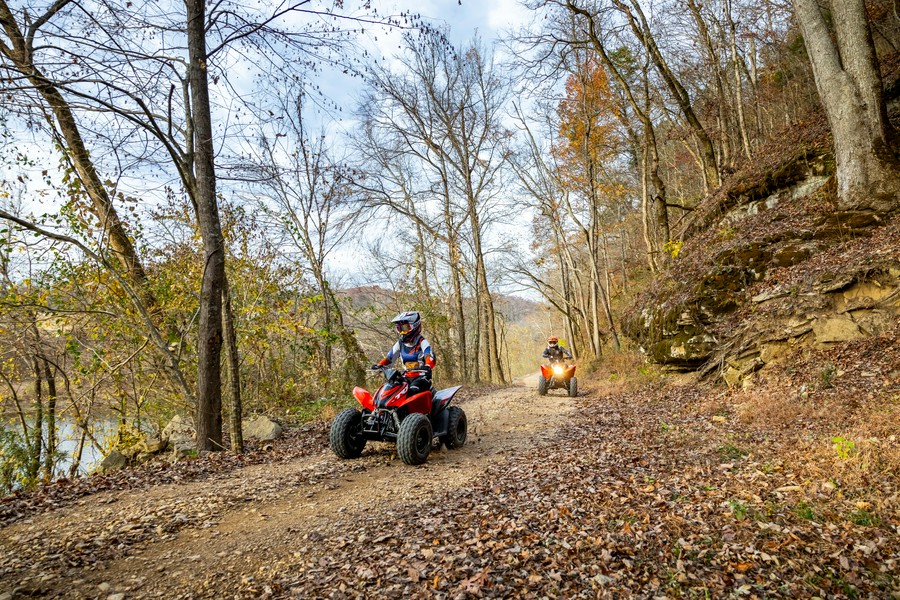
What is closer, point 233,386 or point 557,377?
point 233,386

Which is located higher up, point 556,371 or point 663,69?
point 663,69

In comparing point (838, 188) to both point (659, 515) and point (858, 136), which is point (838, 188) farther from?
point (659, 515)

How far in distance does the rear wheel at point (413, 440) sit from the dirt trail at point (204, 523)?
0.15 meters

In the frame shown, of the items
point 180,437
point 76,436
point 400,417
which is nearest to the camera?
point 400,417

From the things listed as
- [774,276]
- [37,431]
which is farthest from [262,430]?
[774,276]

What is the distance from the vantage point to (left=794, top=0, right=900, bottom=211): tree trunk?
8.41 m

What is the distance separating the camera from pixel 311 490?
4984 millimetres

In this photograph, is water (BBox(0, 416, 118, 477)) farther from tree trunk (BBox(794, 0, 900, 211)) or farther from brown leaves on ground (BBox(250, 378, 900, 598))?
tree trunk (BBox(794, 0, 900, 211))

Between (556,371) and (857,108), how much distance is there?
866 cm

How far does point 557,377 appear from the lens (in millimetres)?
13727

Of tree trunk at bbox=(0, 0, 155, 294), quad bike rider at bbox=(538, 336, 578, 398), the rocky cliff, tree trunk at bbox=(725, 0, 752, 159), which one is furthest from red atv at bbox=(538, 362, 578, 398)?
tree trunk at bbox=(0, 0, 155, 294)

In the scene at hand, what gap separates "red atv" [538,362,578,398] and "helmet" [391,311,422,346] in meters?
7.59

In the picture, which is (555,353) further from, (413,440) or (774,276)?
(413,440)

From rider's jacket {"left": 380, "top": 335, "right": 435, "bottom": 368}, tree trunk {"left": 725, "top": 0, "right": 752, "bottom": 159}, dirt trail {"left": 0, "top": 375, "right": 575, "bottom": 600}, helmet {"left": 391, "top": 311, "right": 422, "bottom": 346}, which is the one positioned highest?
tree trunk {"left": 725, "top": 0, "right": 752, "bottom": 159}
